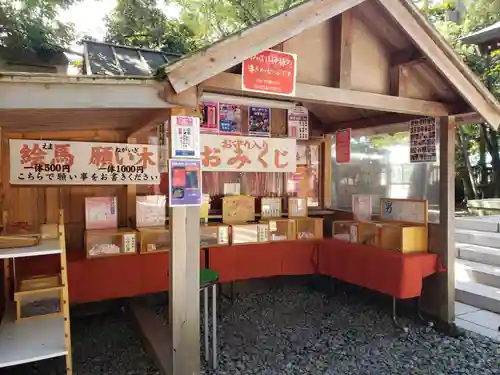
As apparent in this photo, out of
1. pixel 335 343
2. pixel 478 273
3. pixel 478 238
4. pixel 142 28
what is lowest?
pixel 335 343

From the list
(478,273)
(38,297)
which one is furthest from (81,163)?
(478,273)

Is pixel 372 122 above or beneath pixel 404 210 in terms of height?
above

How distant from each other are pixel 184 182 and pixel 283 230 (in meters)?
3.30

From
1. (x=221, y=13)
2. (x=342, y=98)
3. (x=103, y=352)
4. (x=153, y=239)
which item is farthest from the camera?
(x=221, y=13)

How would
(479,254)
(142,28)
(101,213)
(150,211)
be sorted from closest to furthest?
(101,213) → (150,211) → (479,254) → (142,28)

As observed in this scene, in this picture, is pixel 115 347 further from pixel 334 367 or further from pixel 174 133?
pixel 174 133

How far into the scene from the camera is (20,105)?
292 cm

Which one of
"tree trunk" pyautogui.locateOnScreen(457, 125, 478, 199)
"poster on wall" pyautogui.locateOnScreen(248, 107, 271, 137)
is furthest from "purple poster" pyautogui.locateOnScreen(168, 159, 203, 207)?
"tree trunk" pyautogui.locateOnScreen(457, 125, 478, 199)

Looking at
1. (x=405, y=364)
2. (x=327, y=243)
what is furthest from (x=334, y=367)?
(x=327, y=243)

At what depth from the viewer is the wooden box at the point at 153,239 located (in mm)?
5203

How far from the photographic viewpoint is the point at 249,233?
5961 millimetres

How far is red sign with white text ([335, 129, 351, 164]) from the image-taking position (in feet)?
21.5

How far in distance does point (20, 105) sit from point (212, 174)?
11.3 ft

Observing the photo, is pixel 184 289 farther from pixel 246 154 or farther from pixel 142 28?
pixel 142 28
